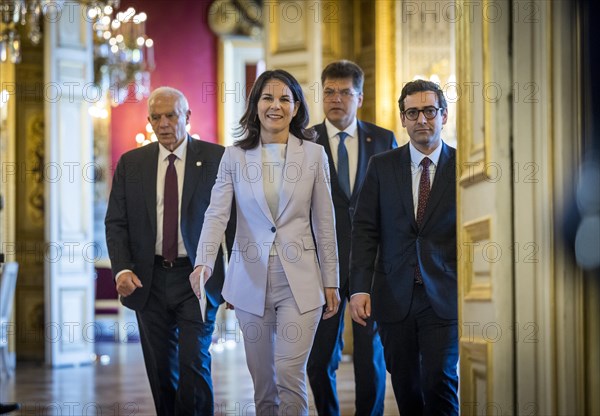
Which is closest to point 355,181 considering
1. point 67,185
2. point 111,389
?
point 111,389

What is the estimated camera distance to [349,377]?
26.4ft

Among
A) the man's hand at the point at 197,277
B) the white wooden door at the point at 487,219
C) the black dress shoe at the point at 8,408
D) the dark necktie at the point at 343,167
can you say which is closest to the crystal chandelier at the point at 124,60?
the black dress shoe at the point at 8,408

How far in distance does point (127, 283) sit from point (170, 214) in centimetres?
37

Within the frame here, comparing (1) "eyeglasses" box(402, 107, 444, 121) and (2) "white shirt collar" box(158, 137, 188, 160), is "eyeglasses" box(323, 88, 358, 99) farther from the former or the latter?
(1) "eyeglasses" box(402, 107, 444, 121)

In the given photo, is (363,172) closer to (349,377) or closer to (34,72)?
(349,377)

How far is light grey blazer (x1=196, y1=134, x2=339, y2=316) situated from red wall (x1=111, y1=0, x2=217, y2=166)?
9795mm

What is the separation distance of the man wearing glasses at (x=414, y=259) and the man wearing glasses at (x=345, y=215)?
24.5 inches

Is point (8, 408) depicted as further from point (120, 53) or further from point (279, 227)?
point (120, 53)

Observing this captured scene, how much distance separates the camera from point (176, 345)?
496cm

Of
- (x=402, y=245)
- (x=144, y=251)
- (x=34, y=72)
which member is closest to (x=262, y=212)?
(x=402, y=245)

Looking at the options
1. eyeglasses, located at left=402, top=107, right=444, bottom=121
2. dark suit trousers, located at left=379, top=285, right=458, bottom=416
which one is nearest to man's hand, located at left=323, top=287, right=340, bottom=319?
dark suit trousers, located at left=379, top=285, right=458, bottom=416

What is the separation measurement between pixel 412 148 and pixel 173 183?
4.00 ft

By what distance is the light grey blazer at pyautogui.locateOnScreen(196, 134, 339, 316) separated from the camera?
13.1 ft

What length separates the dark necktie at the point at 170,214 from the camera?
4801 millimetres
